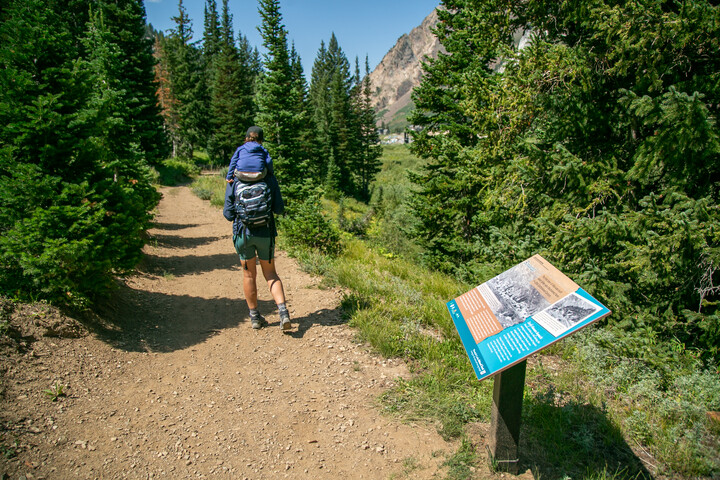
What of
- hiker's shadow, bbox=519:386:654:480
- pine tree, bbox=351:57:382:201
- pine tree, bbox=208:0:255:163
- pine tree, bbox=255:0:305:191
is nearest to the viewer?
hiker's shadow, bbox=519:386:654:480

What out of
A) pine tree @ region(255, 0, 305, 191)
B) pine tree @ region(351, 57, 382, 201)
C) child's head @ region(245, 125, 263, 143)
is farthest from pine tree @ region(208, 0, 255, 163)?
child's head @ region(245, 125, 263, 143)

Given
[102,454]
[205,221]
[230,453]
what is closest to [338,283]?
[230,453]

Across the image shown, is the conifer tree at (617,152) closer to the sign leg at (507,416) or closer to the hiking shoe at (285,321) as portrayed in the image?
the sign leg at (507,416)

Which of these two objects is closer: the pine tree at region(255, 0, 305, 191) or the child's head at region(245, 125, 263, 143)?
the child's head at region(245, 125, 263, 143)

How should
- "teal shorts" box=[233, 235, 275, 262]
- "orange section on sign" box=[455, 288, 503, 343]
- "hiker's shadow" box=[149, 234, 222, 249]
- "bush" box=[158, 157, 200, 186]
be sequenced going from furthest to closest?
"bush" box=[158, 157, 200, 186] → "hiker's shadow" box=[149, 234, 222, 249] → "teal shorts" box=[233, 235, 275, 262] → "orange section on sign" box=[455, 288, 503, 343]

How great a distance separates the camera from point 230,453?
3.19 metres

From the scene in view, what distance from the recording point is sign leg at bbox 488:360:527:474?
2756 millimetres

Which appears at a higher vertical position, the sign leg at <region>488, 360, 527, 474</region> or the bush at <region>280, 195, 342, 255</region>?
the bush at <region>280, 195, 342, 255</region>

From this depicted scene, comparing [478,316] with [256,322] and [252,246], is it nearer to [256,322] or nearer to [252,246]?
[252,246]

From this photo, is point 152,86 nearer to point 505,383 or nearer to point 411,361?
point 411,361

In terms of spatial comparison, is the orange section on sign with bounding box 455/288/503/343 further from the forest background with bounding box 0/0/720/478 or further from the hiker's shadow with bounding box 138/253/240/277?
the hiker's shadow with bounding box 138/253/240/277

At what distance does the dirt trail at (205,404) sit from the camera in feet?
9.86

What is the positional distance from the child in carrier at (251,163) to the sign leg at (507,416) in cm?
343

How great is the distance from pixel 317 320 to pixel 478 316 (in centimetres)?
302
